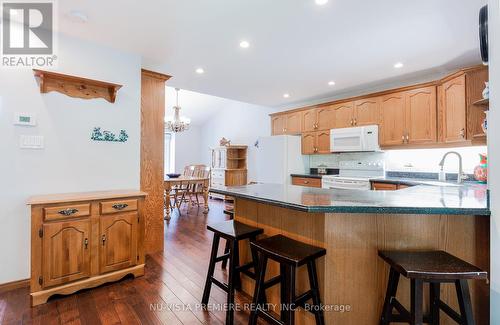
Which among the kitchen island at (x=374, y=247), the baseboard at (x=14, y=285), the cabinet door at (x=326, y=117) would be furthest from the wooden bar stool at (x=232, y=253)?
the cabinet door at (x=326, y=117)

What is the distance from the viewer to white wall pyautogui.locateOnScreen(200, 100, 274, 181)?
21.5 feet

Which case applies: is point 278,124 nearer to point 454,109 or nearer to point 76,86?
point 454,109

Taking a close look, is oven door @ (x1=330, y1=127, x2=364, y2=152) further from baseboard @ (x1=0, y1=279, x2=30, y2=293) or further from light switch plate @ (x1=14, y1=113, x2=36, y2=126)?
baseboard @ (x1=0, y1=279, x2=30, y2=293)

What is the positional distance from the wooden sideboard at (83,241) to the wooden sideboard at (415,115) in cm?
344

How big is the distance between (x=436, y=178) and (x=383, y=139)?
89 centimetres

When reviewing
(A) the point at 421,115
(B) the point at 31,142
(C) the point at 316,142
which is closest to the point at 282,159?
(C) the point at 316,142

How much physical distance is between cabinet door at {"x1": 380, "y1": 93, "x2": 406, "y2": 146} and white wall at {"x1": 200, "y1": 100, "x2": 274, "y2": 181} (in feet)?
9.44

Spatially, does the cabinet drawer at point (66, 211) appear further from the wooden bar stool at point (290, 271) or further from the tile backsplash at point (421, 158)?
the tile backsplash at point (421, 158)

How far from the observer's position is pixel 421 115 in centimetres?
340

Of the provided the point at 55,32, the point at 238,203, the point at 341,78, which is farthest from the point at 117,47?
the point at 341,78

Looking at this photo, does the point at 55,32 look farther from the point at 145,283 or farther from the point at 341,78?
the point at 341,78

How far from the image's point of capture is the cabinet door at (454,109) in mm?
2916

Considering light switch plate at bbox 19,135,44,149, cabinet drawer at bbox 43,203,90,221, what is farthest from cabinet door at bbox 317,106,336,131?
light switch plate at bbox 19,135,44,149

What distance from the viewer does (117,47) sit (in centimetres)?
265
